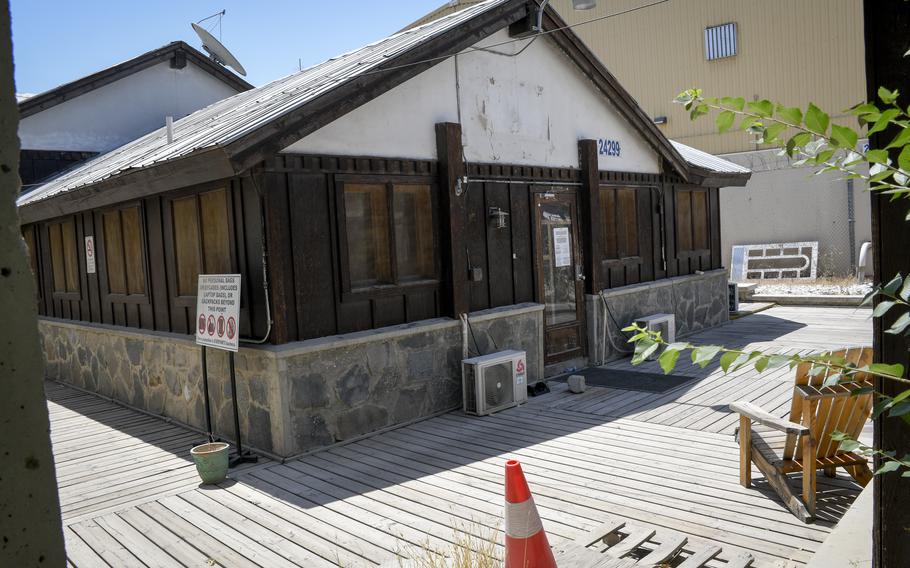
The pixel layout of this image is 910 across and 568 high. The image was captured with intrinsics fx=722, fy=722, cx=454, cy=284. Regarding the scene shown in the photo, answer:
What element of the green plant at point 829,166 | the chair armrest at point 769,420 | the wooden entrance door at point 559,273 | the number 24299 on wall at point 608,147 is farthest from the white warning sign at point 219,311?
the number 24299 on wall at point 608,147

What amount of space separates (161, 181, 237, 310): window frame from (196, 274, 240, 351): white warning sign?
37 centimetres

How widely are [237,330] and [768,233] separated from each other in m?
17.6

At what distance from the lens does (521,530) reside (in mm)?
3693

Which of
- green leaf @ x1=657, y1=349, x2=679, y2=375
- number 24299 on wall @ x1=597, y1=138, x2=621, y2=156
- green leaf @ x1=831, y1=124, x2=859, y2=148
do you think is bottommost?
green leaf @ x1=657, y1=349, x2=679, y2=375

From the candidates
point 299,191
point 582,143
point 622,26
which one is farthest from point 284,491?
point 622,26

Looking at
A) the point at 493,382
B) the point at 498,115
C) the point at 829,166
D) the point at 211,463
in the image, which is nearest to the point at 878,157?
the point at 829,166

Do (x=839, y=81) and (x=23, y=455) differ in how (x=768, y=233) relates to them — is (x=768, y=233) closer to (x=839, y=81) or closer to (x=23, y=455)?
(x=839, y=81)

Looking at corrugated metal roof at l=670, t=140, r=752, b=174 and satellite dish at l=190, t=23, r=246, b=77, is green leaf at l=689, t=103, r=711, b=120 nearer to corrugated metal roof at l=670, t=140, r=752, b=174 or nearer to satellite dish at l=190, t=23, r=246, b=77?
corrugated metal roof at l=670, t=140, r=752, b=174

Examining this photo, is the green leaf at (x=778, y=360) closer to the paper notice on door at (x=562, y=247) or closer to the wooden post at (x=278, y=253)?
the wooden post at (x=278, y=253)

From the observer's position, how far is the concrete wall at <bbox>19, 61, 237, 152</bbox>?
48.8 ft

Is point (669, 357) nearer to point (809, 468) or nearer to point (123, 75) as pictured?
point (809, 468)

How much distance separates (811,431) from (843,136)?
12.6 ft

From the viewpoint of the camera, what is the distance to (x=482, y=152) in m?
9.02

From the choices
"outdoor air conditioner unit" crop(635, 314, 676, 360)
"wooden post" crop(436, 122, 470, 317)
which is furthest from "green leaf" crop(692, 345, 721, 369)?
"outdoor air conditioner unit" crop(635, 314, 676, 360)
